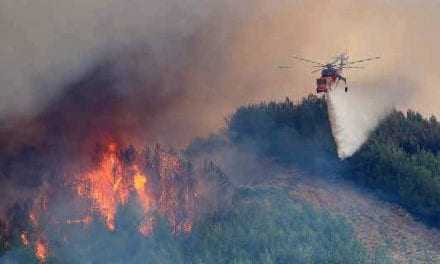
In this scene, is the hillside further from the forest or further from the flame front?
the flame front

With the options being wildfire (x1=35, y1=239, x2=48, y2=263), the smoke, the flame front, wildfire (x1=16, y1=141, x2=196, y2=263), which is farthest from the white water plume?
wildfire (x1=35, y1=239, x2=48, y2=263)

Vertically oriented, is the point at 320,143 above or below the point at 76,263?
above

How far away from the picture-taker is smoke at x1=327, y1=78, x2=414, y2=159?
66.3 metres

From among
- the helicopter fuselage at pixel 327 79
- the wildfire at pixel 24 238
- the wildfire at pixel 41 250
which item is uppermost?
the helicopter fuselage at pixel 327 79

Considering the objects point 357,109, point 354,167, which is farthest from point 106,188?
point 357,109

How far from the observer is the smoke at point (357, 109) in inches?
2611

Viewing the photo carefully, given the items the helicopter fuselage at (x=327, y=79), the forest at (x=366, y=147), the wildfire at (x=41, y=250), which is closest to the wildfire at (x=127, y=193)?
the wildfire at (x=41, y=250)

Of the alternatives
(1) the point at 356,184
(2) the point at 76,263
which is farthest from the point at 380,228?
(2) the point at 76,263

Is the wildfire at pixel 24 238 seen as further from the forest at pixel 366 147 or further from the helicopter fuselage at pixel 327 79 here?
the helicopter fuselage at pixel 327 79

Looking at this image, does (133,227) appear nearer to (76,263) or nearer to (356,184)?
(76,263)

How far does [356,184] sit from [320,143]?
16.1ft

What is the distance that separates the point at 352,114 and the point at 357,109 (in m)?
1.88

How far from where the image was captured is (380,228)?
57.3m

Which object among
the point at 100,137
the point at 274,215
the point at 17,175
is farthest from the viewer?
the point at 100,137
